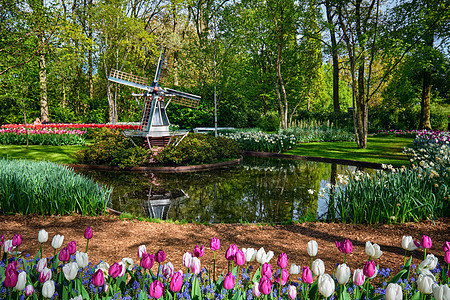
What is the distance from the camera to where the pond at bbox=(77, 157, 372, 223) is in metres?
6.04

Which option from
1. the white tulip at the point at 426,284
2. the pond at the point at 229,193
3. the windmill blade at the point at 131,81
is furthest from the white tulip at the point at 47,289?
the windmill blade at the point at 131,81

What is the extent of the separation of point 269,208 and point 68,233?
375 cm

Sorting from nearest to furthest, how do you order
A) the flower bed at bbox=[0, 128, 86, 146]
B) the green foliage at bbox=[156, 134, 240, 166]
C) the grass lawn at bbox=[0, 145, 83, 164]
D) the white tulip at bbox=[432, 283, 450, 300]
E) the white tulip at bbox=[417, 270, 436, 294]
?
1. the white tulip at bbox=[432, 283, 450, 300]
2. the white tulip at bbox=[417, 270, 436, 294]
3. the green foliage at bbox=[156, 134, 240, 166]
4. the grass lawn at bbox=[0, 145, 83, 164]
5. the flower bed at bbox=[0, 128, 86, 146]

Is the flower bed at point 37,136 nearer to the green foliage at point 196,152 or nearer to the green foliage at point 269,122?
the green foliage at point 196,152

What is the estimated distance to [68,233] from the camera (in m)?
4.45

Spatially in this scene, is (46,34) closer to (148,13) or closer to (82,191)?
(82,191)

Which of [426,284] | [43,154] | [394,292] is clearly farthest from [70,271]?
[43,154]

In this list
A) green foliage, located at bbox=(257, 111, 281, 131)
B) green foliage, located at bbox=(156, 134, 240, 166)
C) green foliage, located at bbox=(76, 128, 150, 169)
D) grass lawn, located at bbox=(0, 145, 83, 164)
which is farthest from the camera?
green foliage, located at bbox=(257, 111, 281, 131)

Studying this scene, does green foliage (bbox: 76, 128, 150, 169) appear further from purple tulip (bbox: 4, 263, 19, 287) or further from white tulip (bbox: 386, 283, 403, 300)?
white tulip (bbox: 386, 283, 403, 300)

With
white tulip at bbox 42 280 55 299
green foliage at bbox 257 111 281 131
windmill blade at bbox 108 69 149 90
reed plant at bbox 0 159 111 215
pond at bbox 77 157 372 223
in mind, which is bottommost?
pond at bbox 77 157 372 223

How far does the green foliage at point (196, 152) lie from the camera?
11359mm

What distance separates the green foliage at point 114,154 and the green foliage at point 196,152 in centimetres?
71

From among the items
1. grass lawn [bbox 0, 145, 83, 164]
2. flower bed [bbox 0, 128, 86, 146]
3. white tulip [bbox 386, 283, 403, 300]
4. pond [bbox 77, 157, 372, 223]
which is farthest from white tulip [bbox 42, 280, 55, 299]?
flower bed [bbox 0, 128, 86, 146]

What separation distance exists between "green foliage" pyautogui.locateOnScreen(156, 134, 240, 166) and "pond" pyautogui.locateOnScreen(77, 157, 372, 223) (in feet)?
3.23
